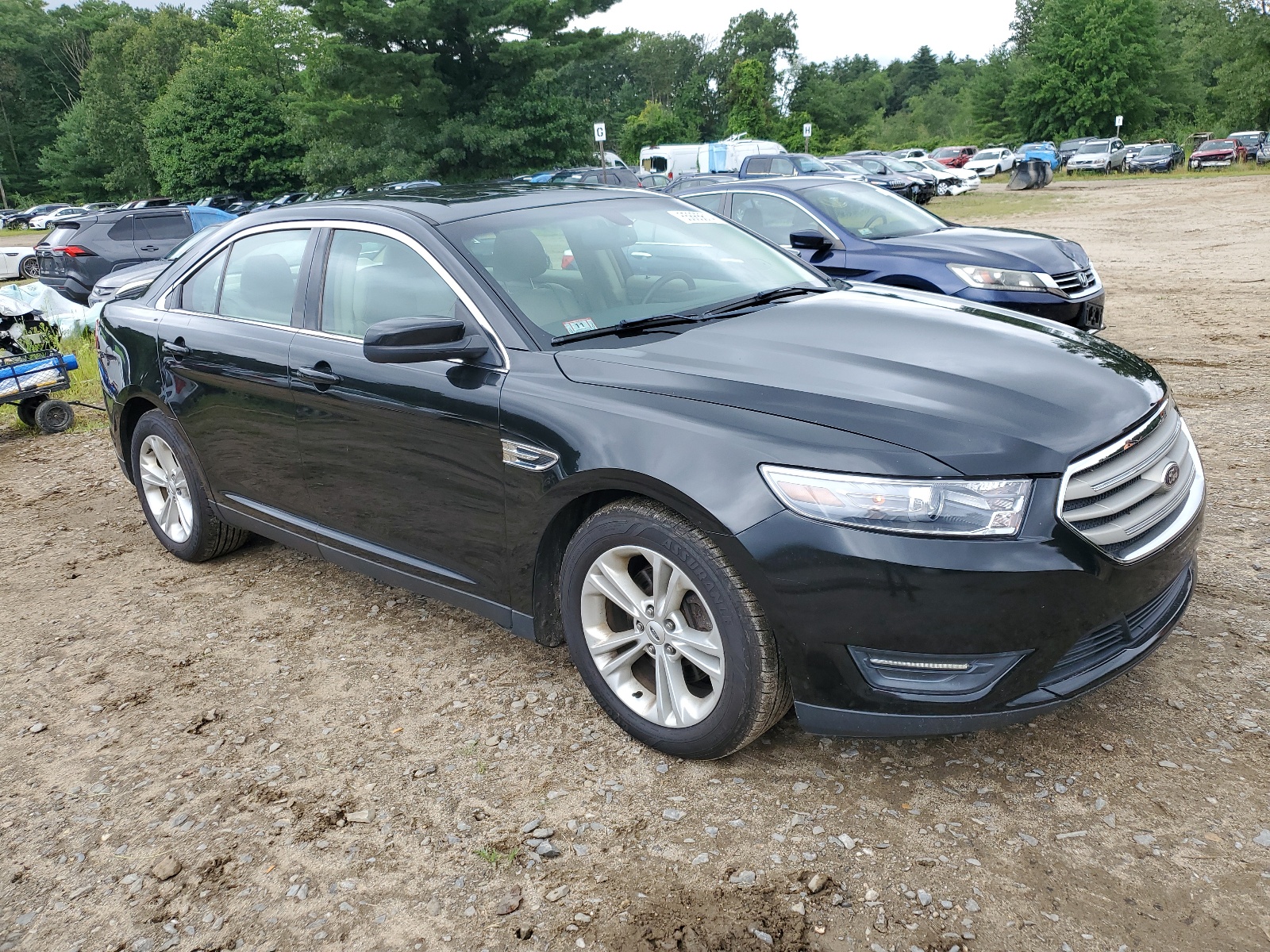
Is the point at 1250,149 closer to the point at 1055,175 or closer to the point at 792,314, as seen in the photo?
the point at 1055,175

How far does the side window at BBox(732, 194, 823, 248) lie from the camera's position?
8727 mm

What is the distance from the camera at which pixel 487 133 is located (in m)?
34.9

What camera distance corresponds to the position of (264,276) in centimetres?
435

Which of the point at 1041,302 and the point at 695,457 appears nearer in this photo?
the point at 695,457

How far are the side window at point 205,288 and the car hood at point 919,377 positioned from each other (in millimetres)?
2191

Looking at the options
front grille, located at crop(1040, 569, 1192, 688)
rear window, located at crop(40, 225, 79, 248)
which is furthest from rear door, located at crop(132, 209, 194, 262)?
front grille, located at crop(1040, 569, 1192, 688)

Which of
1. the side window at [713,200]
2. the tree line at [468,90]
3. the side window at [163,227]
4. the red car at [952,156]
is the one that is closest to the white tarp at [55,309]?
the side window at [163,227]

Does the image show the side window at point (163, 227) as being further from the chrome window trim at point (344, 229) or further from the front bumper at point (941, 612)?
the front bumper at point (941, 612)

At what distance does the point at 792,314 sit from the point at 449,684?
184cm

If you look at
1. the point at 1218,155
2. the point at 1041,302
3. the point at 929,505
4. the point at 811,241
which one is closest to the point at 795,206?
the point at 1041,302

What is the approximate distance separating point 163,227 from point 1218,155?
39.0 metres

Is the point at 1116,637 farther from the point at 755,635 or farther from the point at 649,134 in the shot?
the point at 649,134

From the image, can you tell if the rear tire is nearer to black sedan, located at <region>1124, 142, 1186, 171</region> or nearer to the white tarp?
the white tarp

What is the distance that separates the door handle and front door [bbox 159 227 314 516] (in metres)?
0.12
